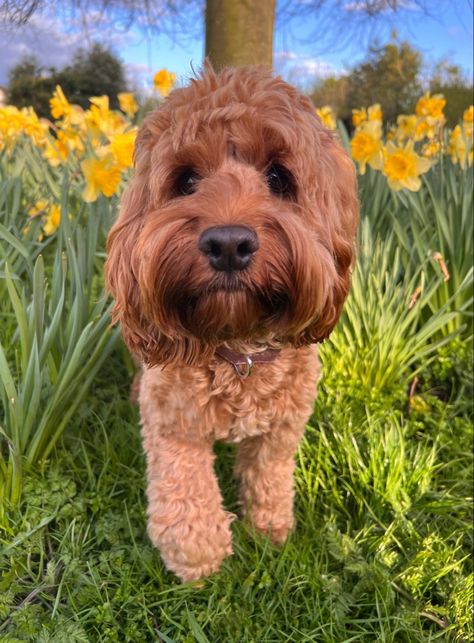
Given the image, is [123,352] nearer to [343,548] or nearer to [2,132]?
[343,548]

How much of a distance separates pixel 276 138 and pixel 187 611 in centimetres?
158

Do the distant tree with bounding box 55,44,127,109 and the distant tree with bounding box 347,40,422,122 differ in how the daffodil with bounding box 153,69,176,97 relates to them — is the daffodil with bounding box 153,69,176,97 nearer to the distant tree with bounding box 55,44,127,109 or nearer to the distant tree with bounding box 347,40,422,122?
the distant tree with bounding box 55,44,127,109

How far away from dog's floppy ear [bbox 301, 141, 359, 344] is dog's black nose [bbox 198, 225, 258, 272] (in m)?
0.38

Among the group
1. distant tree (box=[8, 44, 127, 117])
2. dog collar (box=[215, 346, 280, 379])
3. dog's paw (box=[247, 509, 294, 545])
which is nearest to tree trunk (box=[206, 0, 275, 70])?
distant tree (box=[8, 44, 127, 117])

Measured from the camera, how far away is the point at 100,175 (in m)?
2.38

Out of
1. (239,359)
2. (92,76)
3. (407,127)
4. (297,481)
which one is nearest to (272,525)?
(297,481)

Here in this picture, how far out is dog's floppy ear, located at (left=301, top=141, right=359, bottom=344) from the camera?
5.33 feet

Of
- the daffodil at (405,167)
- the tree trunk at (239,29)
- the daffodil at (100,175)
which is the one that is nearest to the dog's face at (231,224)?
the daffodil at (100,175)

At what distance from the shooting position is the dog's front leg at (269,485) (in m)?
2.11

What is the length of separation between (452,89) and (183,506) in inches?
212

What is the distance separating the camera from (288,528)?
2.17 meters

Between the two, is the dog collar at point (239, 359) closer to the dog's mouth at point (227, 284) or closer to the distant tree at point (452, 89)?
the dog's mouth at point (227, 284)

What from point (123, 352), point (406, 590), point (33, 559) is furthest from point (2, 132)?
point (406, 590)

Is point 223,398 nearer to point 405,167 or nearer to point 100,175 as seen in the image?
point 100,175
